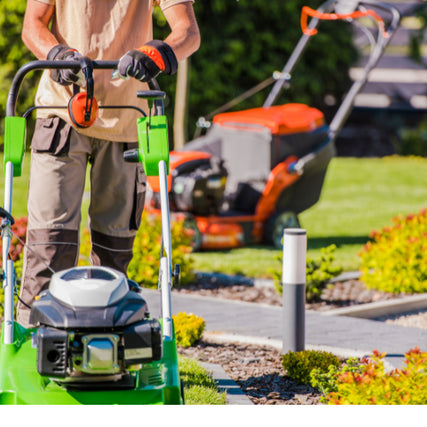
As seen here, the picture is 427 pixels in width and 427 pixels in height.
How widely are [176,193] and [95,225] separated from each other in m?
4.19

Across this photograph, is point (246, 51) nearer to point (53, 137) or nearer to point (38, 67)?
point (53, 137)

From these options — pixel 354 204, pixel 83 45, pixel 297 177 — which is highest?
pixel 83 45

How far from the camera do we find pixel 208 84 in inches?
760

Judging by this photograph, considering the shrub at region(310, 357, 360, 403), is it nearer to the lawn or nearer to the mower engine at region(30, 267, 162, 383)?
the mower engine at region(30, 267, 162, 383)

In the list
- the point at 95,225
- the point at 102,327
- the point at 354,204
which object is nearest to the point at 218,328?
the point at 95,225

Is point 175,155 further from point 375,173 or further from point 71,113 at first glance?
point 375,173

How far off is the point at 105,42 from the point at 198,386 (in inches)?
59.9

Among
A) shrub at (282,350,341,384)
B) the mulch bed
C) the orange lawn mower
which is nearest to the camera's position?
the mulch bed

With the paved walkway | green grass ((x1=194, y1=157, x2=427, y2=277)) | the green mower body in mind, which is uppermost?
the green mower body

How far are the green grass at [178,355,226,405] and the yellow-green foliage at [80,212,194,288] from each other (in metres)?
2.01

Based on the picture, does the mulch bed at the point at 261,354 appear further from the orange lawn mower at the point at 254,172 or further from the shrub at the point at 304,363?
the orange lawn mower at the point at 254,172

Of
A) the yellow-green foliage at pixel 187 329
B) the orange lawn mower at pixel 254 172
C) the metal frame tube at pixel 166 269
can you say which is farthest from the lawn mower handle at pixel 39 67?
the orange lawn mower at pixel 254 172

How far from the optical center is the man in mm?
3453

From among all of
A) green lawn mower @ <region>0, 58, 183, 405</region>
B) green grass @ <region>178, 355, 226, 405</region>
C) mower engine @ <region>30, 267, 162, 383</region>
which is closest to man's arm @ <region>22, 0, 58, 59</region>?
green lawn mower @ <region>0, 58, 183, 405</region>
